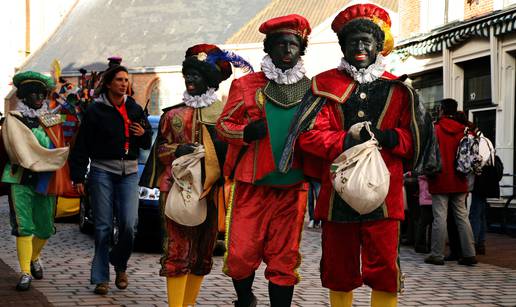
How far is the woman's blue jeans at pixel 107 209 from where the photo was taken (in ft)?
24.4

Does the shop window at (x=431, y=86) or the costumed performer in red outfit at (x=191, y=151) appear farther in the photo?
the shop window at (x=431, y=86)

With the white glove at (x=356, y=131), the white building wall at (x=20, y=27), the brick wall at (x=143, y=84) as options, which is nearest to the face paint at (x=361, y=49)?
the white glove at (x=356, y=131)

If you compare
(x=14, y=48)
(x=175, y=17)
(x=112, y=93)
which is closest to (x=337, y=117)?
(x=112, y=93)

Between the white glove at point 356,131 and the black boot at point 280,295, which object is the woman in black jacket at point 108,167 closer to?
the black boot at point 280,295

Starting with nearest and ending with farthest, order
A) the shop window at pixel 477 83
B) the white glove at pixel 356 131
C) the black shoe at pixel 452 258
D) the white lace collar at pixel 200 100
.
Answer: the white glove at pixel 356 131 → the white lace collar at pixel 200 100 → the black shoe at pixel 452 258 → the shop window at pixel 477 83

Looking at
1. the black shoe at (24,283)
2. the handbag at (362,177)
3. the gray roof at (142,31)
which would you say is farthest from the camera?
the gray roof at (142,31)

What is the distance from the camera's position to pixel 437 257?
1055cm

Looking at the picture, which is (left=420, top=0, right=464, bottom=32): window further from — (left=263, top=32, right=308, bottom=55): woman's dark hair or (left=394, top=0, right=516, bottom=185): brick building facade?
(left=263, top=32, right=308, bottom=55): woman's dark hair

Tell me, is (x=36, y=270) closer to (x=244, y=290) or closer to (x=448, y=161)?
(x=244, y=290)

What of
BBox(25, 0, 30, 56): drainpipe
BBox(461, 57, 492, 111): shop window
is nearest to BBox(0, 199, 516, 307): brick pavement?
BBox(461, 57, 492, 111): shop window

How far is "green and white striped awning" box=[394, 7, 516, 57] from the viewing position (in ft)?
54.3

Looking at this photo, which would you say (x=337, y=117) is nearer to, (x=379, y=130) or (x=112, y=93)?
(x=379, y=130)

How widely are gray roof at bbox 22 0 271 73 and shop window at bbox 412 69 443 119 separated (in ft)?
105

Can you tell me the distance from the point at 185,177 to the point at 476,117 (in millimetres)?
13489
